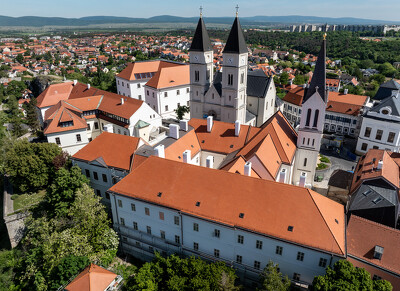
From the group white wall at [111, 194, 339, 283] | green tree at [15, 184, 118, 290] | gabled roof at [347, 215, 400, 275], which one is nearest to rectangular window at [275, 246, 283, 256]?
white wall at [111, 194, 339, 283]

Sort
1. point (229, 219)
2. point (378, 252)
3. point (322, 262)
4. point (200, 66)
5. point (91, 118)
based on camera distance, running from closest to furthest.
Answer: point (322, 262), point (378, 252), point (229, 219), point (200, 66), point (91, 118)

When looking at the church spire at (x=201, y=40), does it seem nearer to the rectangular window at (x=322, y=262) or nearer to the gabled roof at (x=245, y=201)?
the gabled roof at (x=245, y=201)

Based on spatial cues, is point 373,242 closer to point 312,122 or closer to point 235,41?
point 312,122

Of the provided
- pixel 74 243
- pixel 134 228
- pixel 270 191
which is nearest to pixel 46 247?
pixel 74 243

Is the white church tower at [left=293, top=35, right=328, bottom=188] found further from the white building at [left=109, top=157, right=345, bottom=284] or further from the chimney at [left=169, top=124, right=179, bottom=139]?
the chimney at [left=169, top=124, right=179, bottom=139]

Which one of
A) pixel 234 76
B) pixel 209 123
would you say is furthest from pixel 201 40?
pixel 209 123

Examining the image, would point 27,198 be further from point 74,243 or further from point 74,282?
point 74,282
